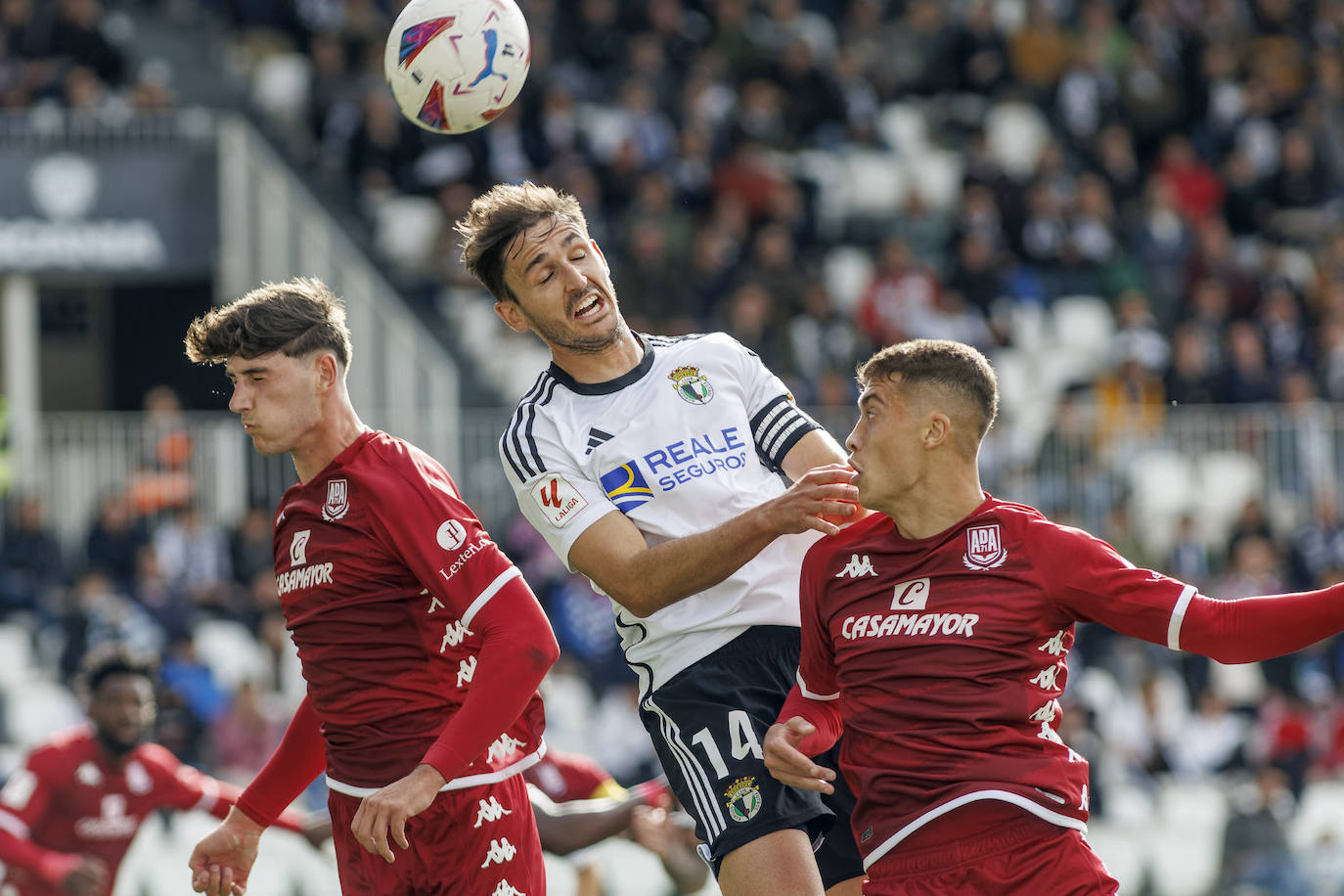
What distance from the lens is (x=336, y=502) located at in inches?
201

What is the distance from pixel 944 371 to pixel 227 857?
2.54m

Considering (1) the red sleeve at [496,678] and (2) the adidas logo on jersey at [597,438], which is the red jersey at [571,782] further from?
(1) the red sleeve at [496,678]

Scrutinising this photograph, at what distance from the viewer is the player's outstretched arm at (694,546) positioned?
455cm

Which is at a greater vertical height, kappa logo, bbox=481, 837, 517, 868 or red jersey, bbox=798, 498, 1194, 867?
red jersey, bbox=798, 498, 1194, 867

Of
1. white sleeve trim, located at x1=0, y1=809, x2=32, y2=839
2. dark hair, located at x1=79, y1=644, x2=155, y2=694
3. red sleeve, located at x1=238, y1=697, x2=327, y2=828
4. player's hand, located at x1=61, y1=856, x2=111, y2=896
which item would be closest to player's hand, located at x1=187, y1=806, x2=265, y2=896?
red sleeve, located at x1=238, y1=697, x2=327, y2=828

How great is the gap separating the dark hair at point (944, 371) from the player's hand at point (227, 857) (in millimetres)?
2281

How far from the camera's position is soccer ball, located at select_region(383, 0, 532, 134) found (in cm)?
615

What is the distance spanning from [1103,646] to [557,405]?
9594 millimetres

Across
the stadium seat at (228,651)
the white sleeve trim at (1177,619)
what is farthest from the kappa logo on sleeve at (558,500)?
the stadium seat at (228,651)

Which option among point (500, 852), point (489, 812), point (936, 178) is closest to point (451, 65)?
point (489, 812)

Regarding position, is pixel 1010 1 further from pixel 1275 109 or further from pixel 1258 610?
pixel 1258 610

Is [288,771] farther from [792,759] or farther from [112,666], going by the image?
[112,666]

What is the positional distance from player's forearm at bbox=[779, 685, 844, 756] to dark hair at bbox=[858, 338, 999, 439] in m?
0.81

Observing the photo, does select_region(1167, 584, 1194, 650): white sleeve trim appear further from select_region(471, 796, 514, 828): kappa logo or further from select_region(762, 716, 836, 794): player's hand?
select_region(471, 796, 514, 828): kappa logo
